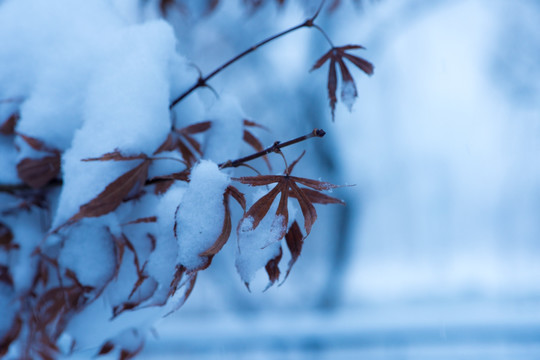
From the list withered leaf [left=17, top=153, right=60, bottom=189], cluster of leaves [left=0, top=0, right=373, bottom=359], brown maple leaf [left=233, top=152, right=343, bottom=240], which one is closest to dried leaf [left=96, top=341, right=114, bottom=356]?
cluster of leaves [left=0, top=0, right=373, bottom=359]

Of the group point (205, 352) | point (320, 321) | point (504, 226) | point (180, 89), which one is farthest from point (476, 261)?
point (180, 89)

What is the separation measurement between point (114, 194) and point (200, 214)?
10cm

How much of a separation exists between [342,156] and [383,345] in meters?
0.96

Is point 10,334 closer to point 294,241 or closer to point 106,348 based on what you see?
point 106,348

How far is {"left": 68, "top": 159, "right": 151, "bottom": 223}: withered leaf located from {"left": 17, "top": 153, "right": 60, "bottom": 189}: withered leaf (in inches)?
4.8

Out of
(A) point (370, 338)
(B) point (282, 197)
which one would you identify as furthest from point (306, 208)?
(A) point (370, 338)

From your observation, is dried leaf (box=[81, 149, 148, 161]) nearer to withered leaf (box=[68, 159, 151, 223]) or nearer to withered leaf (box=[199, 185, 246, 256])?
withered leaf (box=[68, 159, 151, 223])

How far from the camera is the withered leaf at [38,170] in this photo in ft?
1.61

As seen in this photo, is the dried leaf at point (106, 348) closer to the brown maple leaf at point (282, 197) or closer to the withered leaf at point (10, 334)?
the withered leaf at point (10, 334)

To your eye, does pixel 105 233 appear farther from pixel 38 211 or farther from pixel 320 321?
pixel 320 321

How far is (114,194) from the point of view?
0.40 metres

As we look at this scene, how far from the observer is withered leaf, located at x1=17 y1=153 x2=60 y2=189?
49 cm

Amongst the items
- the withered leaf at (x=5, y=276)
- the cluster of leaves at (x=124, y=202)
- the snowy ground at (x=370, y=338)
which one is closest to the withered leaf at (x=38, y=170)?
the cluster of leaves at (x=124, y=202)

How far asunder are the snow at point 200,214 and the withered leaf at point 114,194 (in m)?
0.08
